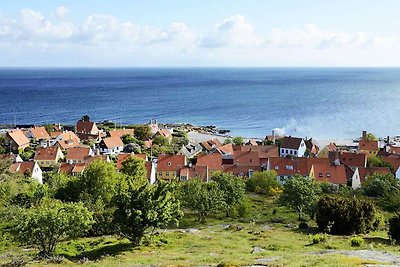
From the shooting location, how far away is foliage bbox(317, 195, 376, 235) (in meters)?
36.2

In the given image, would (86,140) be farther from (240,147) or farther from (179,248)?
(179,248)

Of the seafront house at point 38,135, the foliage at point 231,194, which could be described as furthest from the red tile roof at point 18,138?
the foliage at point 231,194

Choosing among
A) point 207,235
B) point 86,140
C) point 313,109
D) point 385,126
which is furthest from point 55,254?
point 313,109

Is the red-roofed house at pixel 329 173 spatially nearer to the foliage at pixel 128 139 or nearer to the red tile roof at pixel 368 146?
the red tile roof at pixel 368 146

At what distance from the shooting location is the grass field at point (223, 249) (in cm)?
2184

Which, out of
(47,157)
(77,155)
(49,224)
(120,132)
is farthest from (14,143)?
(49,224)

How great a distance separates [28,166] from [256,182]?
32.4m

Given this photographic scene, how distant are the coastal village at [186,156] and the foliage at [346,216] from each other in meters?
24.1

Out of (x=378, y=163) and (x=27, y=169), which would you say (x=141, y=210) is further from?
(x=378, y=163)

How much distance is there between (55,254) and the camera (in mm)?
27438

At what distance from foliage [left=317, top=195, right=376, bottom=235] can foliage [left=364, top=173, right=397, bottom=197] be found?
17.7 metres

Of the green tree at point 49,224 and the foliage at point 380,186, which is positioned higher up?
the green tree at point 49,224

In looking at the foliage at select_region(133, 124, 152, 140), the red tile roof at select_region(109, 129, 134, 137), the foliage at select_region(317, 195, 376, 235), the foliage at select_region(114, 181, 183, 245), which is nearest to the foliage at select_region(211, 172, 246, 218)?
the foliage at select_region(317, 195, 376, 235)

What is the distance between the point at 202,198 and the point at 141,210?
13544 millimetres
